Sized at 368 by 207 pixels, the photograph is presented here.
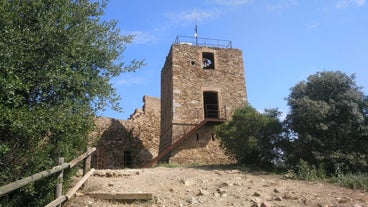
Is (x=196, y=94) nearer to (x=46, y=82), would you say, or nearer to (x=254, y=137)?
(x=254, y=137)

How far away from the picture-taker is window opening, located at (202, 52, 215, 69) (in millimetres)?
20053

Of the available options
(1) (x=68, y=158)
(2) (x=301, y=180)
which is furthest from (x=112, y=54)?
(2) (x=301, y=180)

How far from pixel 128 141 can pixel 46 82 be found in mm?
15431

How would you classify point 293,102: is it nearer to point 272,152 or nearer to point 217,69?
point 272,152

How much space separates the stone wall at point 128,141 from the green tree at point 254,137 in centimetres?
934

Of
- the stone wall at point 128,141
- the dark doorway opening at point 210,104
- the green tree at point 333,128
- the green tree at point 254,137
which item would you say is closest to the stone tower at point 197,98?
the dark doorway opening at point 210,104

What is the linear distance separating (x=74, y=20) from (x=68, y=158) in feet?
10.9

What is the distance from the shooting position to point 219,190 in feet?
27.8

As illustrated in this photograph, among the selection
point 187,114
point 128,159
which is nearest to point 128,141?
point 128,159

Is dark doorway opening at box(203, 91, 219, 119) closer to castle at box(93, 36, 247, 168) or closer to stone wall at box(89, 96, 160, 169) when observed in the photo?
castle at box(93, 36, 247, 168)

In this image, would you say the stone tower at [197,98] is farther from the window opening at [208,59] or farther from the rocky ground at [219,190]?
the rocky ground at [219,190]

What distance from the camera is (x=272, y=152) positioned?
12258 mm

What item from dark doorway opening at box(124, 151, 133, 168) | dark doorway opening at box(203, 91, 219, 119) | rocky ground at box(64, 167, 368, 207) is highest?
dark doorway opening at box(203, 91, 219, 119)

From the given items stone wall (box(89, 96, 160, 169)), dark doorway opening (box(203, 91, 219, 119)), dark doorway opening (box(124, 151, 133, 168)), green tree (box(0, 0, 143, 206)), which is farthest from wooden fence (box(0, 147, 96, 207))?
dark doorway opening (box(124, 151, 133, 168))
